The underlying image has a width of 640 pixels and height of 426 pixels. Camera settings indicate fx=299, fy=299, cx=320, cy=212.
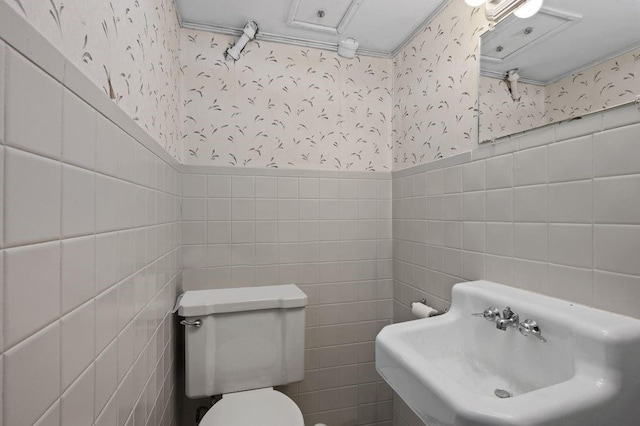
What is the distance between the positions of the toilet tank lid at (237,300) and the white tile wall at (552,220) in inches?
27.0

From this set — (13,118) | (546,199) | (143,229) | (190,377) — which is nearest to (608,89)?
(546,199)

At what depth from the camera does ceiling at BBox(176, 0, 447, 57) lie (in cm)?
138

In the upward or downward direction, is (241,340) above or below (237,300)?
below

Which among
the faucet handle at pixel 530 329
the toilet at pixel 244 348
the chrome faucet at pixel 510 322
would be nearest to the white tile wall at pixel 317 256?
the toilet at pixel 244 348

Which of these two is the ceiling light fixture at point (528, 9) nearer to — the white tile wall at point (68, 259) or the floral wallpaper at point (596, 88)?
the floral wallpaper at point (596, 88)

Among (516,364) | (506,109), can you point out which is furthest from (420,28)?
(516,364)

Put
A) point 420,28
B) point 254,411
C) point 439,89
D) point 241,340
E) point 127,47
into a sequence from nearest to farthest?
1. point 127,47
2. point 254,411
3. point 241,340
4. point 439,89
5. point 420,28

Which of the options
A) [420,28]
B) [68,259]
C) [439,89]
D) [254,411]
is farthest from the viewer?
[420,28]

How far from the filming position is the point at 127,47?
777mm

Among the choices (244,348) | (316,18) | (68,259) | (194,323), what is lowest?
(244,348)

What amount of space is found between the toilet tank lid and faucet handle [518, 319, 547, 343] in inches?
33.2

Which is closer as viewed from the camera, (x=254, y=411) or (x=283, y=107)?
(x=254, y=411)

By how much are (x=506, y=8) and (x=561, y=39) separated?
25 cm

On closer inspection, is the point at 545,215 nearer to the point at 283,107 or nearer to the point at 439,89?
the point at 439,89
